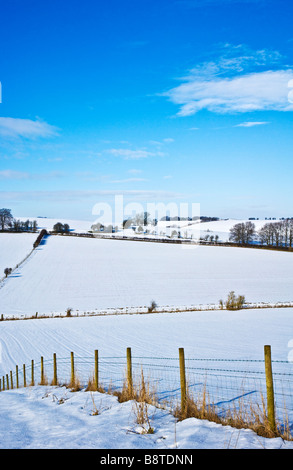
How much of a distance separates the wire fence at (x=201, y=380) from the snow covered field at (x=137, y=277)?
21.3m

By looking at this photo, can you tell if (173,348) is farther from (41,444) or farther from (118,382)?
(41,444)

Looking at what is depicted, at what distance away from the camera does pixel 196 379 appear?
1013 cm

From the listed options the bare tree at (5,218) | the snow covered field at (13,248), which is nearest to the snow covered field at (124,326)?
the snow covered field at (13,248)

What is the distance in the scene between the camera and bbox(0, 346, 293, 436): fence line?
594 cm

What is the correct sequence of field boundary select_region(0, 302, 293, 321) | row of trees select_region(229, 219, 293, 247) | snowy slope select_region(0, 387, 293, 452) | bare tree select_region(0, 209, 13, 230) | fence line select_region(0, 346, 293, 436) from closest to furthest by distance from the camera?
snowy slope select_region(0, 387, 293, 452) < fence line select_region(0, 346, 293, 436) < field boundary select_region(0, 302, 293, 321) < row of trees select_region(229, 219, 293, 247) < bare tree select_region(0, 209, 13, 230)

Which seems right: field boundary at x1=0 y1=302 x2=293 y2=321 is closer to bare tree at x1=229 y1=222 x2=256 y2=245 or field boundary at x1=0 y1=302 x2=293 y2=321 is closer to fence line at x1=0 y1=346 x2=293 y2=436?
fence line at x1=0 y1=346 x2=293 y2=436

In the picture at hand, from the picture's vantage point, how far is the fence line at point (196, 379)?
5.94 m

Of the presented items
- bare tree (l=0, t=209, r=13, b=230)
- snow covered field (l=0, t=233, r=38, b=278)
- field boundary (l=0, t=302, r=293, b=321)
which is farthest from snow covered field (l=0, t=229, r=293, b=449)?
bare tree (l=0, t=209, r=13, b=230)

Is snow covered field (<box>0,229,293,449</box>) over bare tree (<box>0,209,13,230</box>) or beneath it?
beneath

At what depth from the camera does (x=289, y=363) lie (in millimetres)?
13797

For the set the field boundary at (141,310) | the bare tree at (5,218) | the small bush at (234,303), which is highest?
the bare tree at (5,218)

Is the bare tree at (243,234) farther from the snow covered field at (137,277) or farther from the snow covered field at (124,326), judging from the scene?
the snow covered field at (124,326)

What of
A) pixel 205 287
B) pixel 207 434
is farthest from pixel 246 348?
pixel 205 287

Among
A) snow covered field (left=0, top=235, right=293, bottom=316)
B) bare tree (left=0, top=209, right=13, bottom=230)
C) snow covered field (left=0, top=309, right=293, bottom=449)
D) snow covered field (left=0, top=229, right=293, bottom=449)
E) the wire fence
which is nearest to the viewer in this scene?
snow covered field (left=0, top=309, right=293, bottom=449)
